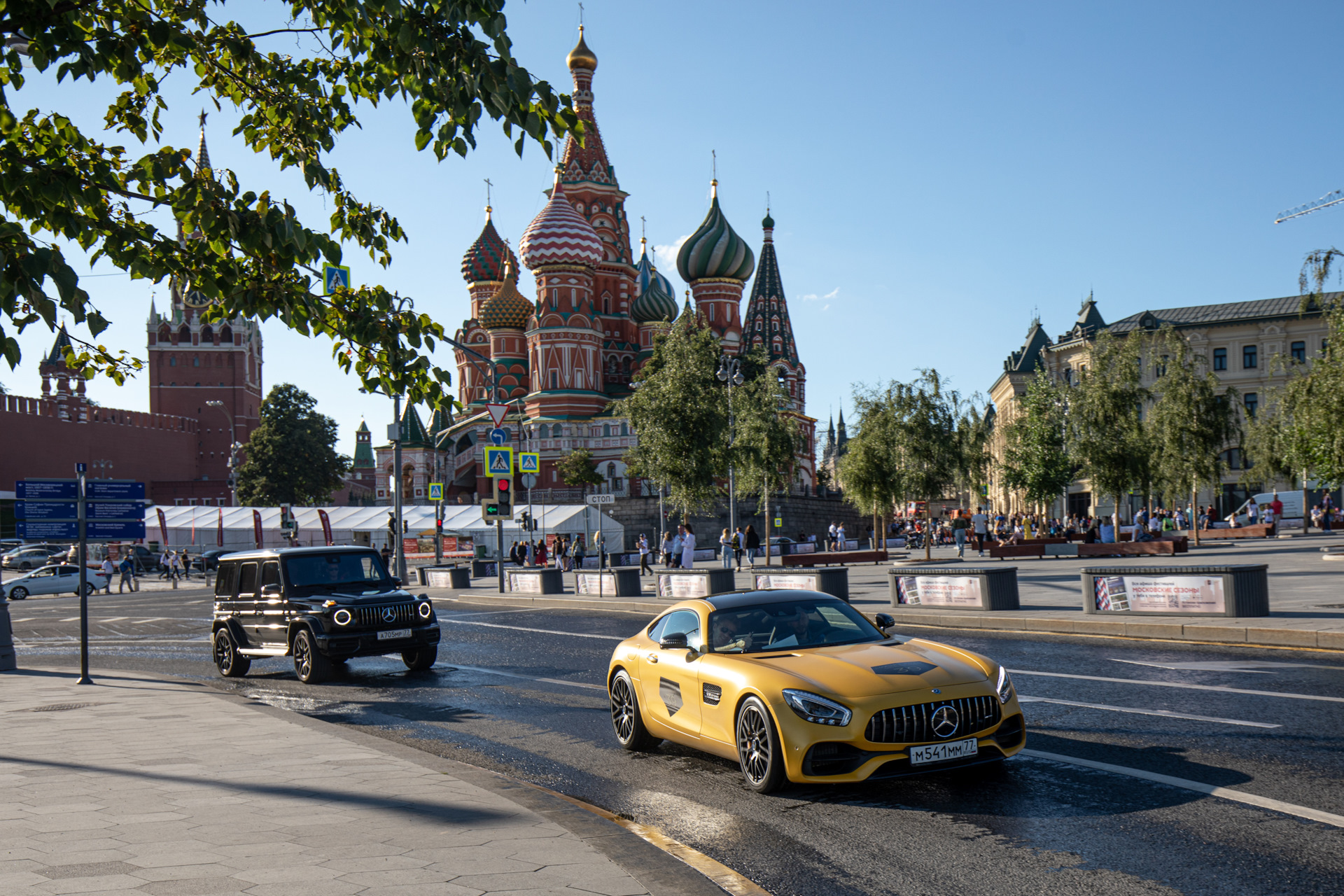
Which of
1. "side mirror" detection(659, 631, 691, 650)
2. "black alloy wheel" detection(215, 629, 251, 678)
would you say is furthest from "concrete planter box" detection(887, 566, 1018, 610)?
"side mirror" detection(659, 631, 691, 650)

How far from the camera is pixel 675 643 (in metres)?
8.04

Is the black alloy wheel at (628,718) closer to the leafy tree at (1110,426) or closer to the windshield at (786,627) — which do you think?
the windshield at (786,627)

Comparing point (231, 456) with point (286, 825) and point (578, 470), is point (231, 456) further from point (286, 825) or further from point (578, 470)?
point (286, 825)

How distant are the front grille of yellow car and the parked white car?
45.1 metres

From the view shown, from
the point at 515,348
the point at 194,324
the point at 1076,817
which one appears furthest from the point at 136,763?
the point at 194,324

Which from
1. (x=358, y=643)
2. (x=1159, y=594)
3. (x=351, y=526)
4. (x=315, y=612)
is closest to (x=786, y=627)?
(x=358, y=643)

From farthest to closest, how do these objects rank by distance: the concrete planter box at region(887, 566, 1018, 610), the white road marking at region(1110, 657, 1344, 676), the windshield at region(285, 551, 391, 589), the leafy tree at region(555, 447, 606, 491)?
the leafy tree at region(555, 447, 606, 491) → the concrete planter box at region(887, 566, 1018, 610) → the windshield at region(285, 551, 391, 589) → the white road marking at region(1110, 657, 1344, 676)

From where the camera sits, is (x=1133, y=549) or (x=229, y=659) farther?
(x=1133, y=549)

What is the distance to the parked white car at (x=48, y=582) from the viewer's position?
45594 mm

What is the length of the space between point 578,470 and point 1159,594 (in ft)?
189

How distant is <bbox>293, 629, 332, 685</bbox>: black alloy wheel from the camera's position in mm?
13805

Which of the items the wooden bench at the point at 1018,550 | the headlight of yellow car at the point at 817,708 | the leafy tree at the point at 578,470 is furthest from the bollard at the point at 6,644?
the leafy tree at the point at 578,470

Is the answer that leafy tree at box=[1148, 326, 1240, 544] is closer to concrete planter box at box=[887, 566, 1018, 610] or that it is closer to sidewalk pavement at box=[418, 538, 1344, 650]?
sidewalk pavement at box=[418, 538, 1344, 650]

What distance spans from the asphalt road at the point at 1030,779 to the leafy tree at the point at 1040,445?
3323cm
